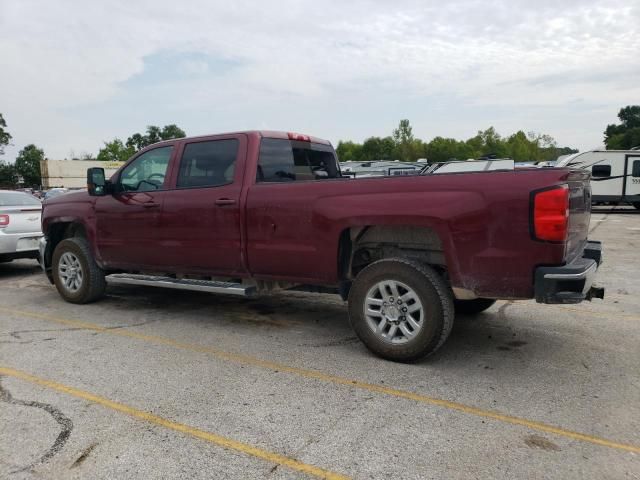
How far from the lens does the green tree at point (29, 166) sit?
357 ft

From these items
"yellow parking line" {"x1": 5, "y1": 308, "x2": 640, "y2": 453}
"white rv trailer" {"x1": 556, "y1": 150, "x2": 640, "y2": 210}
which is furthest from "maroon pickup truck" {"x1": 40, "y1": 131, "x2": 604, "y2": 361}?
"white rv trailer" {"x1": 556, "y1": 150, "x2": 640, "y2": 210}

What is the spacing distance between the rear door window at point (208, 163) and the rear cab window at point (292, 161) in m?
0.30

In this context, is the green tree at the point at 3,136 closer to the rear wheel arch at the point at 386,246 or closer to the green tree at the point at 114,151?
the green tree at the point at 114,151

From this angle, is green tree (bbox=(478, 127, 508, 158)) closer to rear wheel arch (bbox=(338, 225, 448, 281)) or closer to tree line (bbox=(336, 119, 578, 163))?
tree line (bbox=(336, 119, 578, 163))

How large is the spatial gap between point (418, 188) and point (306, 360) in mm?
1678

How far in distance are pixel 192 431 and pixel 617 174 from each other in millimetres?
21216

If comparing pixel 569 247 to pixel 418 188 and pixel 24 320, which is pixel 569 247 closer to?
pixel 418 188

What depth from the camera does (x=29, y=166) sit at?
11056cm

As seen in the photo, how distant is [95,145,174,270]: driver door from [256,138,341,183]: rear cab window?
3.94 ft

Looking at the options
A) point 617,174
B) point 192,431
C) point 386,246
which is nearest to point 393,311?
point 386,246

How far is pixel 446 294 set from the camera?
13.1 feet

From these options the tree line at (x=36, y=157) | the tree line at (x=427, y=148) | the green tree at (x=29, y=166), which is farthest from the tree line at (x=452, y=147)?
the green tree at (x=29, y=166)

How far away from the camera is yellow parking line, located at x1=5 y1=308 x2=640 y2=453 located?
2996mm

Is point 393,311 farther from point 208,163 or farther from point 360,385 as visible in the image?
point 208,163
